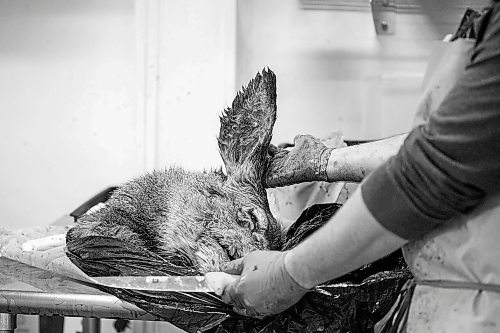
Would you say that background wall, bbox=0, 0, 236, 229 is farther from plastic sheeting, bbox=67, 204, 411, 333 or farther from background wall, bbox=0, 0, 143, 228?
plastic sheeting, bbox=67, 204, 411, 333

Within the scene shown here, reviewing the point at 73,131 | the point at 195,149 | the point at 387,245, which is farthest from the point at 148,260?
the point at 73,131

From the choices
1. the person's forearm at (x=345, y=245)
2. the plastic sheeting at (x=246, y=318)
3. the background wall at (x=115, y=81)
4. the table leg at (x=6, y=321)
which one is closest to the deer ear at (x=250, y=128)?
the plastic sheeting at (x=246, y=318)

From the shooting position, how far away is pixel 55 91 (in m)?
2.94

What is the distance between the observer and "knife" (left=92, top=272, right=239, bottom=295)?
1.12m

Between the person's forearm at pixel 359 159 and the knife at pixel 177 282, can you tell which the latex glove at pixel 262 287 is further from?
the person's forearm at pixel 359 159

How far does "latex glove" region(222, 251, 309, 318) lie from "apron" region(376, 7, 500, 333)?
163 mm

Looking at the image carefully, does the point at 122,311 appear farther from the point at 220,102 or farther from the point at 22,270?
the point at 220,102

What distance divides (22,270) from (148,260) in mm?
360

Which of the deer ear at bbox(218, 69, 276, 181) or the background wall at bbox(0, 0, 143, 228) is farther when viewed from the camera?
the background wall at bbox(0, 0, 143, 228)

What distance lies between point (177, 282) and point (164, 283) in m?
0.02

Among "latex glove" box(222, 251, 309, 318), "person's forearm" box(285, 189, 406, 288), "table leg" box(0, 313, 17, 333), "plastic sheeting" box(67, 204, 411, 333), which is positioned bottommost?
"table leg" box(0, 313, 17, 333)

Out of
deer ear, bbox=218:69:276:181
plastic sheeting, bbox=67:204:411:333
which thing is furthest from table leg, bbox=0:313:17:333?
deer ear, bbox=218:69:276:181

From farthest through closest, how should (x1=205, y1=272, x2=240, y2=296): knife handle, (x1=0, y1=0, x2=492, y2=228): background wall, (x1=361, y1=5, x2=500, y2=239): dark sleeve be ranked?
(x1=0, y1=0, x2=492, y2=228): background wall < (x1=205, y1=272, x2=240, y2=296): knife handle < (x1=361, y1=5, x2=500, y2=239): dark sleeve

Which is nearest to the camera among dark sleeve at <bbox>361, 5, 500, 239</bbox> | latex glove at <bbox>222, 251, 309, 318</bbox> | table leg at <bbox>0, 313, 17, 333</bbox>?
dark sleeve at <bbox>361, 5, 500, 239</bbox>
